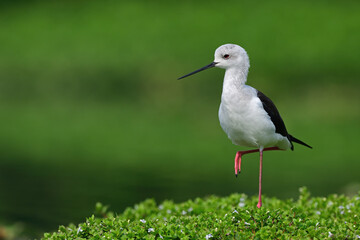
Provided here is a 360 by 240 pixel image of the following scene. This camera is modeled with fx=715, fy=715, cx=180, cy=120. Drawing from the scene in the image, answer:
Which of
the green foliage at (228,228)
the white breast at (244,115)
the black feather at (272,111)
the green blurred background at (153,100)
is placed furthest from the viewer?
the green blurred background at (153,100)

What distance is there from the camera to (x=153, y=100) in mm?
31688

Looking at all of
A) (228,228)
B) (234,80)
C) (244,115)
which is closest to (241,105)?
(244,115)

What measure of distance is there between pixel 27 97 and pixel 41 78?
4.57 feet

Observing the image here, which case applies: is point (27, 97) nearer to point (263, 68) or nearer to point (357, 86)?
point (263, 68)

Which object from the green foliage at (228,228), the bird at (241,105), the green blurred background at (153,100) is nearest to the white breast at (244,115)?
the bird at (241,105)

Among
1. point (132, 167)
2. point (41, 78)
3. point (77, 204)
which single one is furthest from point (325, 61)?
point (77, 204)

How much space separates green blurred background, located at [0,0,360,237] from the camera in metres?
16.3

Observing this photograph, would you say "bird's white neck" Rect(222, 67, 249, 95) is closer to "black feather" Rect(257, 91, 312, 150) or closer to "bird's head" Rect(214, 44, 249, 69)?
"bird's head" Rect(214, 44, 249, 69)

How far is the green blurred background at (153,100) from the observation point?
643 inches

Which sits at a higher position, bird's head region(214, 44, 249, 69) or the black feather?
bird's head region(214, 44, 249, 69)

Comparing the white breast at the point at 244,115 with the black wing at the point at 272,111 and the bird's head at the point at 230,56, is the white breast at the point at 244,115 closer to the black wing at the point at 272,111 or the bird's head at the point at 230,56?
the black wing at the point at 272,111

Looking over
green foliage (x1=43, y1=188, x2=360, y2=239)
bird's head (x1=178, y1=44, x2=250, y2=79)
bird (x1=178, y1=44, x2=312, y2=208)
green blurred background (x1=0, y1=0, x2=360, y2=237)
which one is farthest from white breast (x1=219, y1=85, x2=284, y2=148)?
green blurred background (x1=0, y1=0, x2=360, y2=237)

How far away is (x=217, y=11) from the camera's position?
129ft

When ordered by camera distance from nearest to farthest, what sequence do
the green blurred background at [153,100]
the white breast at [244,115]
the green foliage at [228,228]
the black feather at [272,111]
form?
1. the green foliage at [228,228]
2. the white breast at [244,115]
3. the black feather at [272,111]
4. the green blurred background at [153,100]
